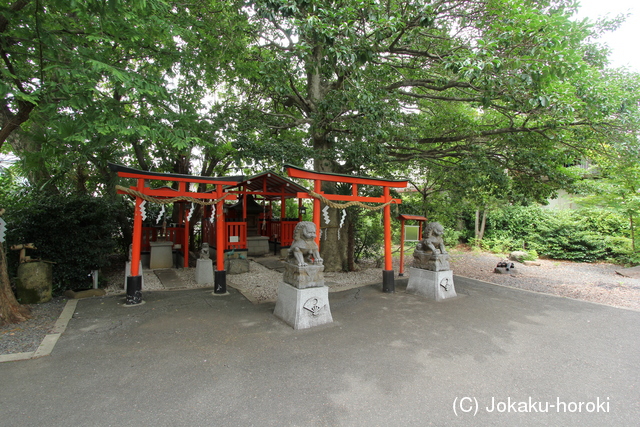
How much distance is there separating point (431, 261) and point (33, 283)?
850cm

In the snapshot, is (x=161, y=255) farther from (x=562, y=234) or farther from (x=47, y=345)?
(x=562, y=234)

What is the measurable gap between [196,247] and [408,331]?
11.3 meters

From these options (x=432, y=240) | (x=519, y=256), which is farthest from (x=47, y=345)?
(x=519, y=256)

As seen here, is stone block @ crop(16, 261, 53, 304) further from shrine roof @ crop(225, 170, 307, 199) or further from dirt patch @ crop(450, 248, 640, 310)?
dirt patch @ crop(450, 248, 640, 310)

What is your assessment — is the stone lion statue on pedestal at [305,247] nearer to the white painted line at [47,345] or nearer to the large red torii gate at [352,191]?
the large red torii gate at [352,191]

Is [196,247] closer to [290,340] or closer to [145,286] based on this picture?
[145,286]

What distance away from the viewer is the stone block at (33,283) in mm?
5848

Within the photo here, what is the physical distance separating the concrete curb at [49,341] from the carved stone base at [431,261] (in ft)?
22.4

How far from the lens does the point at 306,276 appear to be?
16.1 ft

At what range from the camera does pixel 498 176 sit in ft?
26.3

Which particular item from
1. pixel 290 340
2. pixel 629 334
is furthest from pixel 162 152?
pixel 629 334

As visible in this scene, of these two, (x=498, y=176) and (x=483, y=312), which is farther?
(x=498, y=176)

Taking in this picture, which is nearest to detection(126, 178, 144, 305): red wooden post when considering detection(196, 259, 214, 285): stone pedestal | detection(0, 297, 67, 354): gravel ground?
→ detection(0, 297, 67, 354): gravel ground

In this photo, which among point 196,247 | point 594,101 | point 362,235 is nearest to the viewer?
point 594,101
